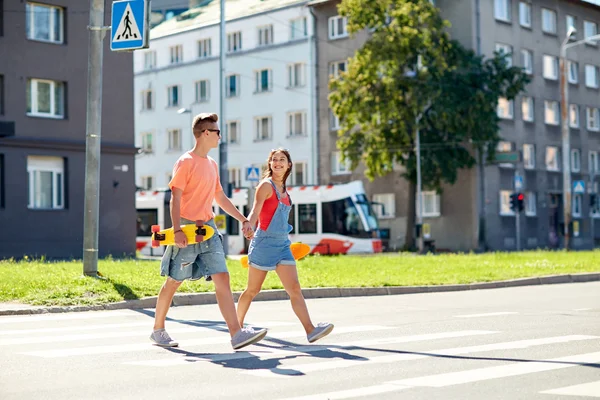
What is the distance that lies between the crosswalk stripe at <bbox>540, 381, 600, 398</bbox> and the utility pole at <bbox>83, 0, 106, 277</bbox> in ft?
36.8

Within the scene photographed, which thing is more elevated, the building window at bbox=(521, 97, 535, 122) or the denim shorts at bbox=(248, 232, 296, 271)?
the building window at bbox=(521, 97, 535, 122)

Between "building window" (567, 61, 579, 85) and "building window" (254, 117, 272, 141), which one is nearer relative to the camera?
"building window" (567, 61, 579, 85)

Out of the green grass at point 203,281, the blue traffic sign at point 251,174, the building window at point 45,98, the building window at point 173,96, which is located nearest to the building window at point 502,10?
the building window at point 173,96

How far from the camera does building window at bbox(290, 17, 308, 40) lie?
59.8 metres

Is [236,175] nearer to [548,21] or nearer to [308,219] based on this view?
[548,21]

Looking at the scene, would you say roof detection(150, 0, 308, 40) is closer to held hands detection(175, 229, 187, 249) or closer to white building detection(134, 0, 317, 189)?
white building detection(134, 0, 317, 189)

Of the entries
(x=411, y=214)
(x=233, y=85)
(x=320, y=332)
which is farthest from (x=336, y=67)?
(x=320, y=332)

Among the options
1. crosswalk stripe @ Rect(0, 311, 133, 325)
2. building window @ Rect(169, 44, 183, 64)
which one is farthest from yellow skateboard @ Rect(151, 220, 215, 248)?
building window @ Rect(169, 44, 183, 64)

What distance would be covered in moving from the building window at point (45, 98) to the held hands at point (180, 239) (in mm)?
27299

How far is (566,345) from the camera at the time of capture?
9766 millimetres

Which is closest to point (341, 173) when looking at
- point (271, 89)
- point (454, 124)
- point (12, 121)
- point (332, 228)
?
point (271, 89)

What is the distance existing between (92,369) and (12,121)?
27.1m

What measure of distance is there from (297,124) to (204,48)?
350 inches

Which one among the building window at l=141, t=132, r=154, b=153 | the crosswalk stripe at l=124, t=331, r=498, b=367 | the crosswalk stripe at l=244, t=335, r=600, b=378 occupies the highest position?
the building window at l=141, t=132, r=154, b=153
